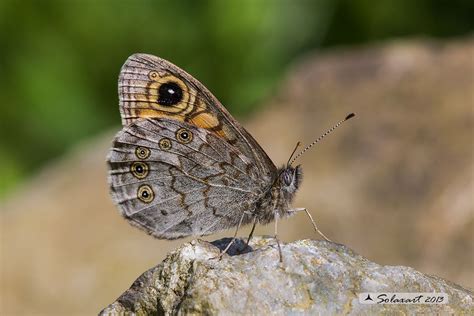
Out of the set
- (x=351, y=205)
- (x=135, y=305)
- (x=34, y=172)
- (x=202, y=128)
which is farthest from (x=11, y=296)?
(x=135, y=305)

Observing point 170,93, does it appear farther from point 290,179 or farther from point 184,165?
point 290,179

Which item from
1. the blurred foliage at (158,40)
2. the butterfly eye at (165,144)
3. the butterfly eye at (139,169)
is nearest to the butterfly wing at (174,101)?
the butterfly eye at (165,144)

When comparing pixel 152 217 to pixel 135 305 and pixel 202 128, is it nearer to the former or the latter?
pixel 202 128

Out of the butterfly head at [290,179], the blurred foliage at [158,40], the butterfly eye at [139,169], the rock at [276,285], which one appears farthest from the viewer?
the blurred foliage at [158,40]

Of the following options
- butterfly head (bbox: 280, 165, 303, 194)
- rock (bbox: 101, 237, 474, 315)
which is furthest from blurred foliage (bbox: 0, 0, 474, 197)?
rock (bbox: 101, 237, 474, 315)

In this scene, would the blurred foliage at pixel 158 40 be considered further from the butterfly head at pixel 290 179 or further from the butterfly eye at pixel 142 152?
the butterfly head at pixel 290 179

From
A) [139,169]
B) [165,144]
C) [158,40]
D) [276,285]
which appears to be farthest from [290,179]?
[158,40]
